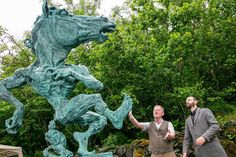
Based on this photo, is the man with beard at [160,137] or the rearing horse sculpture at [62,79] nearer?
the rearing horse sculpture at [62,79]

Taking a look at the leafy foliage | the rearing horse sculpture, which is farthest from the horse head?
the leafy foliage

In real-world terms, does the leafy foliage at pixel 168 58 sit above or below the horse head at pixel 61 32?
below

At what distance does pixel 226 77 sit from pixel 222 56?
1076 millimetres

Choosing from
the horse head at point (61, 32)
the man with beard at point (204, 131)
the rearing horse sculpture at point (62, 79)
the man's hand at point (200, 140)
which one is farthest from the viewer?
the man with beard at point (204, 131)

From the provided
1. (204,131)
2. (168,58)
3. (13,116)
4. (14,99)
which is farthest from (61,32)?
(168,58)

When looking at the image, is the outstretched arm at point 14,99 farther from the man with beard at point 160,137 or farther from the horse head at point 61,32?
the man with beard at point 160,137

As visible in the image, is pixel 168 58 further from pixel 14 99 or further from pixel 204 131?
pixel 14 99

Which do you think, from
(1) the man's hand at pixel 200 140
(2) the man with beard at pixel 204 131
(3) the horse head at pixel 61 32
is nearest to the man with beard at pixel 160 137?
(2) the man with beard at pixel 204 131

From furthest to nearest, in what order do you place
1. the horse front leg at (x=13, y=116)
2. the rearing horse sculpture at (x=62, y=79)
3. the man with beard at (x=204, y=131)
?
the man with beard at (x=204, y=131), the horse front leg at (x=13, y=116), the rearing horse sculpture at (x=62, y=79)

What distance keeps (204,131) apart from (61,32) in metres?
2.46

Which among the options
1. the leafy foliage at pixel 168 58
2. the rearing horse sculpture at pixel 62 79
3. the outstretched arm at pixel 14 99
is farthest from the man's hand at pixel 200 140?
the leafy foliage at pixel 168 58

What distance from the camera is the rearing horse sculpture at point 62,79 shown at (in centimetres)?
440

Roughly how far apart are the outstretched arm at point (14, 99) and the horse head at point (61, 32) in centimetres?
35

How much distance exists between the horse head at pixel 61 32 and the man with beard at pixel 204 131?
1.87 metres
